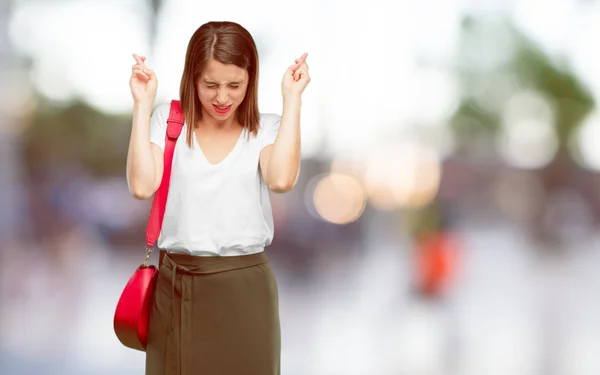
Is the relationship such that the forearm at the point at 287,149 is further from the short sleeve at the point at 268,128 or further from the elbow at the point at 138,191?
the elbow at the point at 138,191

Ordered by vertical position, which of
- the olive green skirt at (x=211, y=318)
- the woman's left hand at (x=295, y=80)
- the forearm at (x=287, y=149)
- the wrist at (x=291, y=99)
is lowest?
the olive green skirt at (x=211, y=318)

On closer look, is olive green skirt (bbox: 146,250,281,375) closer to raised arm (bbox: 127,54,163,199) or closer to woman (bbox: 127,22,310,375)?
woman (bbox: 127,22,310,375)

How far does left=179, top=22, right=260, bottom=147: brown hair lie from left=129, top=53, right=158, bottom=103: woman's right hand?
0.22 ft

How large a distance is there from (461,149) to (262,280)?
14.5 meters

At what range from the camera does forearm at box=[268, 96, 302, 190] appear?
1.57 m

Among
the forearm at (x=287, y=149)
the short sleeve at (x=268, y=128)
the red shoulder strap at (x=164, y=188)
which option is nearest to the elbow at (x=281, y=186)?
the forearm at (x=287, y=149)

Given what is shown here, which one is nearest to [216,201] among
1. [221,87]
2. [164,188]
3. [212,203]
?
[212,203]

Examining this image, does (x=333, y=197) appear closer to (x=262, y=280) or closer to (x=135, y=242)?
(x=135, y=242)

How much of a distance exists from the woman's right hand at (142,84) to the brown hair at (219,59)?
0.07 metres

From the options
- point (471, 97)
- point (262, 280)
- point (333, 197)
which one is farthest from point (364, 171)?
point (262, 280)

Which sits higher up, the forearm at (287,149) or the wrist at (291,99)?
the wrist at (291,99)

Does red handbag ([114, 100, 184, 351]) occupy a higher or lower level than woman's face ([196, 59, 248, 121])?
lower

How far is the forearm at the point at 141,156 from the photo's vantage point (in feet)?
5.12

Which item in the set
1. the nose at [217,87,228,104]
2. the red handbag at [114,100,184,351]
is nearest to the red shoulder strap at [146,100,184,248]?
the red handbag at [114,100,184,351]
